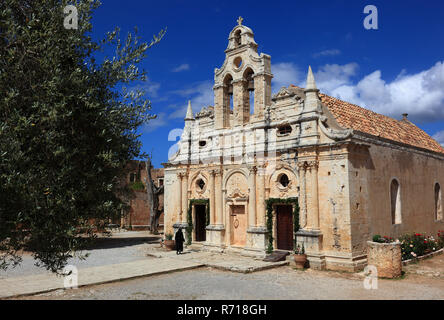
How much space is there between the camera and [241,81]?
2000 centimetres

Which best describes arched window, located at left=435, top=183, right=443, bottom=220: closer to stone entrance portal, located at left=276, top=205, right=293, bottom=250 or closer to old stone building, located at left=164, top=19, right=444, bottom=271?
old stone building, located at left=164, top=19, right=444, bottom=271

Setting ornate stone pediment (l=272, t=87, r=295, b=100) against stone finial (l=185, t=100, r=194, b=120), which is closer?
ornate stone pediment (l=272, t=87, r=295, b=100)

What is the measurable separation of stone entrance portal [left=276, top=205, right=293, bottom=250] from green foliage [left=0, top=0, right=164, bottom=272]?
11840mm

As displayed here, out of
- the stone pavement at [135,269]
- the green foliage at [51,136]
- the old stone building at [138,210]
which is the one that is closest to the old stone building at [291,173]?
the stone pavement at [135,269]

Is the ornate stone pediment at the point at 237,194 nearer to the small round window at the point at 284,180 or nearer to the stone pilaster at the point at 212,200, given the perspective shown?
the stone pilaster at the point at 212,200

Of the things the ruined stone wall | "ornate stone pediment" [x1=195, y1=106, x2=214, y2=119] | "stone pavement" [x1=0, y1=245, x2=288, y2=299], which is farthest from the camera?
"ornate stone pediment" [x1=195, y1=106, x2=214, y2=119]

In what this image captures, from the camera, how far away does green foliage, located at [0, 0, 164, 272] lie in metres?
5.90

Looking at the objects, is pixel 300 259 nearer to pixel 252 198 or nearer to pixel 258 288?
pixel 258 288

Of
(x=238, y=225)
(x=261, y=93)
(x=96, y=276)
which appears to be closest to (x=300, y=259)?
(x=238, y=225)

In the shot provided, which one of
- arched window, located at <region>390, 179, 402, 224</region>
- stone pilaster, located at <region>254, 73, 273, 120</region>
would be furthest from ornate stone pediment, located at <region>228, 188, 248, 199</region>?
arched window, located at <region>390, 179, 402, 224</region>

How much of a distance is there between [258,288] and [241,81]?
11465mm
